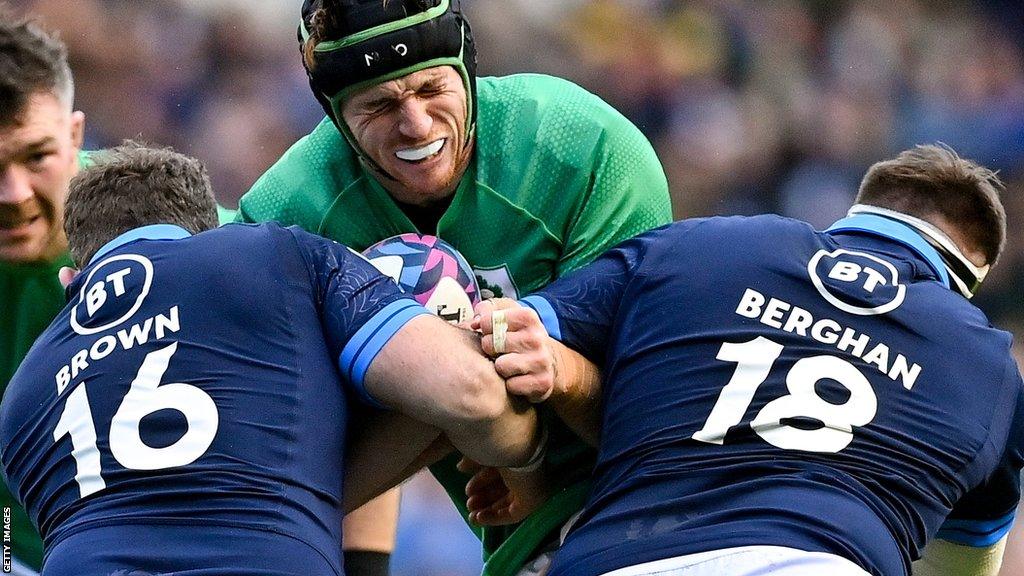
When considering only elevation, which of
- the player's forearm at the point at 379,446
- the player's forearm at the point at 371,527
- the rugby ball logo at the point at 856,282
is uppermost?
the rugby ball logo at the point at 856,282

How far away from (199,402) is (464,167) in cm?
119

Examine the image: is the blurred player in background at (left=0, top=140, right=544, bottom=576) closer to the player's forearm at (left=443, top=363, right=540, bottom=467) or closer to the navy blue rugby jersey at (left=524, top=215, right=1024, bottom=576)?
the player's forearm at (left=443, top=363, right=540, bottom=467)

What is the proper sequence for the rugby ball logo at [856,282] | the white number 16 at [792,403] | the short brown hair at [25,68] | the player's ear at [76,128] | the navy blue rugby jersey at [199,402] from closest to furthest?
the navy blue rugby jersey at [199,402] < the white number 16 at [792,403] < the rugby ball logo at [856,282] < the short brown hair at [25,68] < the player's ear at [76,128]

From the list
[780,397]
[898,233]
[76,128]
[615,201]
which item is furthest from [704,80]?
[780,397]

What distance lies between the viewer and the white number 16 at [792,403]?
2.88 meters

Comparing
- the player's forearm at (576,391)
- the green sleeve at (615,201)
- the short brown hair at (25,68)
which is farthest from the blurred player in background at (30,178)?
the player's forearm at (576,391)

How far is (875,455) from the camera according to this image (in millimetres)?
2895

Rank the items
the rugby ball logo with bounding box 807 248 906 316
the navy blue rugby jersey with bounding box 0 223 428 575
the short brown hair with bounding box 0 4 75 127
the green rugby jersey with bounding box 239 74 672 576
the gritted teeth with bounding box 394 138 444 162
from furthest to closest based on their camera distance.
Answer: the short brown hair with bounding box 0 4 75 127, the green rugby jersey with bounding box 239 74 672 576, the gritted teeth with bounding box 394 138 444 162, the rugby ball logo with bounding box 807 248 906 316, the navy blue rugby jersey with bounding box 0 223 428 575

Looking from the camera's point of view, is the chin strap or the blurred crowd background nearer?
the chin strap

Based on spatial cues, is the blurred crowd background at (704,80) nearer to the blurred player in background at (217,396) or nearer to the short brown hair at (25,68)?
the short brown hair at (25,68)

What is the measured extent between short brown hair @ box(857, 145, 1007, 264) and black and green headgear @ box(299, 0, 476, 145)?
119 centimetres

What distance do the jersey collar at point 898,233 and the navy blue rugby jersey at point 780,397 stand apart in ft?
0.19

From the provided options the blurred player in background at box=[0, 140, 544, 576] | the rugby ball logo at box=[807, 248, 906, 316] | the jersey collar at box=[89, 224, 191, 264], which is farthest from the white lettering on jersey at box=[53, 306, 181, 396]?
the rugby ball logo at box=[807, 248, 906, 316]

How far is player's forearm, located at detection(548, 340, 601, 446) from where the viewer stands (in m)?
3.17
